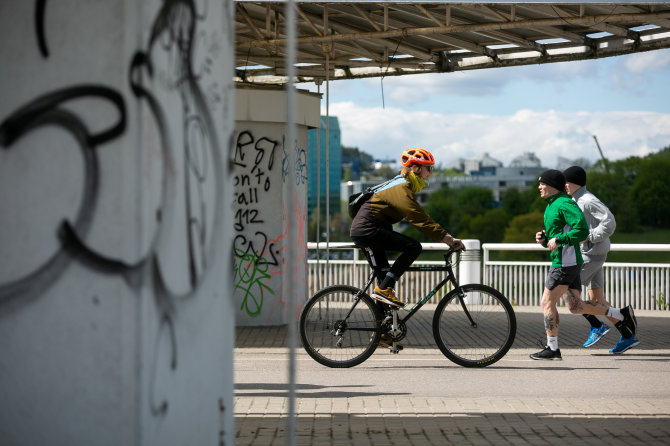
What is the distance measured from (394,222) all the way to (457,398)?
2.03 m

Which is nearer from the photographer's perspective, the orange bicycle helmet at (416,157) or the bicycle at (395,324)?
the bicycle at (395,324)

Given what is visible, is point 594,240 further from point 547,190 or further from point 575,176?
point 547,190

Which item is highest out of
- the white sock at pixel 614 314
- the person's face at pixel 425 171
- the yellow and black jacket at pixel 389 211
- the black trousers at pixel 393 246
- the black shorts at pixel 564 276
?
the person's face at pixel 425 171

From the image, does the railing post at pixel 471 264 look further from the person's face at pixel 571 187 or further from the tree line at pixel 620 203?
the tree line at pixel 620 203

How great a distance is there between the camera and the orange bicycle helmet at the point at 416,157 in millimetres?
8977

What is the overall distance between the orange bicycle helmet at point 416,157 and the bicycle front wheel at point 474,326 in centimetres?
118

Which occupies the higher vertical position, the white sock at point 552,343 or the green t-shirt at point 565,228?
the green t-shirt at point 565,228

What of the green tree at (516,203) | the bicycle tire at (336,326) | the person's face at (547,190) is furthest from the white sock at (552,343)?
the green tree at (516,203)

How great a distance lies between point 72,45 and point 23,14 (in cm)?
27

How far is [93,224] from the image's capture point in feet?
12.7

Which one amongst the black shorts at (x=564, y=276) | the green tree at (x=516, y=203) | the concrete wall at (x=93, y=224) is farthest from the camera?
the green tree at (x=516, y=203)

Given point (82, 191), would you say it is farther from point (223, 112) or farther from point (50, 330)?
point (223, 112)

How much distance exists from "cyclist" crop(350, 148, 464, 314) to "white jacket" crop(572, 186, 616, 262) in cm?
199

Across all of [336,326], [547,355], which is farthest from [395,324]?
[547,355]
